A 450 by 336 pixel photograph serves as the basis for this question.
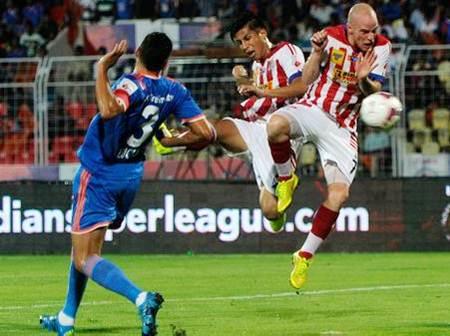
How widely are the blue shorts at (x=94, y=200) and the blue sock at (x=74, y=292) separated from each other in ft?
→ 1.13

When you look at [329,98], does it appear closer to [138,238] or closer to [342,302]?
[342,302]

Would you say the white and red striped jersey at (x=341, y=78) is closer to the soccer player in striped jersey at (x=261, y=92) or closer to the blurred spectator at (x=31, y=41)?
the soccer player in striped jersey at (x=261, y=92)

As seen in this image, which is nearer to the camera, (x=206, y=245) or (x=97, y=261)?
(x=97, y=261)

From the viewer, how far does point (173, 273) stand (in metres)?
17.0

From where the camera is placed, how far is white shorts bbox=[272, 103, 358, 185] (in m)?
12.9

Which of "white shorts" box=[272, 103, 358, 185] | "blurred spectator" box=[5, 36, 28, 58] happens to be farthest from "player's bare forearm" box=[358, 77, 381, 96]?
"blurred spectator" box=[5, 36, 28, 58]


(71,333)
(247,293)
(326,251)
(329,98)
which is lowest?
(326,251)

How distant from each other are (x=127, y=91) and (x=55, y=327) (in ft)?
5.91

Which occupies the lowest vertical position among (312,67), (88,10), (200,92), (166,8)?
(200,92)

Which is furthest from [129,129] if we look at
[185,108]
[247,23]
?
[247,23]

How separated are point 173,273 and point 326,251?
406 centimetres

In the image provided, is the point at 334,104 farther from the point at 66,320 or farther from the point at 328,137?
the point at 66,320

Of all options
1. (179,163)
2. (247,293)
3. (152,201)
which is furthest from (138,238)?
(247,293)

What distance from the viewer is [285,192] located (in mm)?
14242
